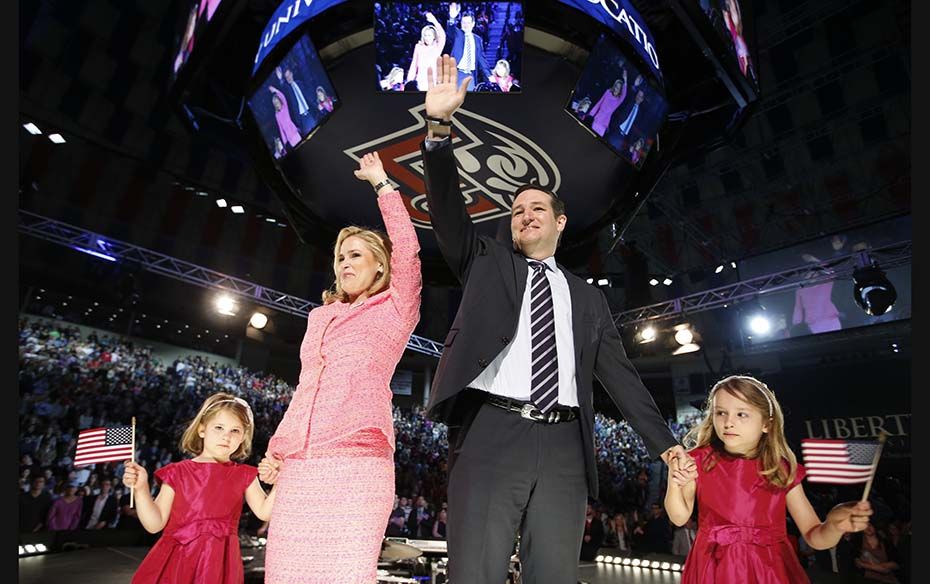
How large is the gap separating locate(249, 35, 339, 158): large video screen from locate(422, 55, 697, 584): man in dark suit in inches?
184

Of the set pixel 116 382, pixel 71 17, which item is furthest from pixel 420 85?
pixel 71 17

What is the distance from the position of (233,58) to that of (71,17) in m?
9.08

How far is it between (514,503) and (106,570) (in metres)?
7.84


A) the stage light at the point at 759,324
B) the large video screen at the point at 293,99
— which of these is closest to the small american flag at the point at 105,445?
the large video screen at the point at 293,99

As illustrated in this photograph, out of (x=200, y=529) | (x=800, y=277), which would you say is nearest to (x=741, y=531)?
(x=200, y=529)

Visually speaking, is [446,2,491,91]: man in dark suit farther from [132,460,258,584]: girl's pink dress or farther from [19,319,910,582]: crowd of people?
[19,319,910,582]: crowd of people

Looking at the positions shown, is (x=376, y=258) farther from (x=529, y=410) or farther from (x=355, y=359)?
(x=529, y=410)

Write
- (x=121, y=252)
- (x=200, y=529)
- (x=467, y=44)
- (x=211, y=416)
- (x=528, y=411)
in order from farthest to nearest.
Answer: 1. (x=121, y=252)
2. (x=467, y=44)
3. (x=211, y=416)
4. (x=200, y=529)
5. (x=528, y=411)

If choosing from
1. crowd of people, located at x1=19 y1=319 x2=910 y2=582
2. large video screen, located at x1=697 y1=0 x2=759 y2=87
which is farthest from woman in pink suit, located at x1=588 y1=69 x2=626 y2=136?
crowd of people, located at x1=19 y1=319 x2=910 y2=582

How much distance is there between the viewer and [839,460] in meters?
2.45

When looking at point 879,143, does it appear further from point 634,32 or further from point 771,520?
point 771,520

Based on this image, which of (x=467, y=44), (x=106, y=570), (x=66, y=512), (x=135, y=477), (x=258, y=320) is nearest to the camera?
(x=135, y=477)

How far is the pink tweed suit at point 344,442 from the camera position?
1.61 meters

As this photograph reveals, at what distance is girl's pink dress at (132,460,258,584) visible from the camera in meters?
2.75
